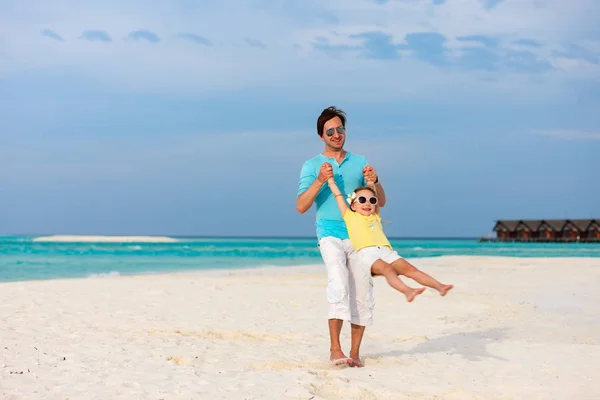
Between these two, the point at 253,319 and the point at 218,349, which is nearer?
the point at 218,349

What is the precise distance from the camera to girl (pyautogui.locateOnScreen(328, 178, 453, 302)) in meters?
5.54

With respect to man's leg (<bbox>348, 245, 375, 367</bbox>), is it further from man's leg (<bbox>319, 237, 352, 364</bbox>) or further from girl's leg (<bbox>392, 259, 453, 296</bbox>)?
girl's leg (<bbox>392, 259, 453, 296</bbox>)

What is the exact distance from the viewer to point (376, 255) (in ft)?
18.4

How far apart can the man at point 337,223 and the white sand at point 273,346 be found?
0.42m

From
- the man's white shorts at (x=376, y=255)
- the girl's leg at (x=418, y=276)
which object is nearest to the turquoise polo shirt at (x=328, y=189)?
the man's white shorts at (x=376, y=255)

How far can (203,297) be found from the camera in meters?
12.0

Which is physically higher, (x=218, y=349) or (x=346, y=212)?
(x=346, y=212)

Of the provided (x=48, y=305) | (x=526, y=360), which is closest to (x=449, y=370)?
(x=526, y=360)

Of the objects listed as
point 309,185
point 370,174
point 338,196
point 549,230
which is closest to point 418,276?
point 338,196

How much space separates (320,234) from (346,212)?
17.3 inches

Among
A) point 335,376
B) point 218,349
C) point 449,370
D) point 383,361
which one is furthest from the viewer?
point 218,349

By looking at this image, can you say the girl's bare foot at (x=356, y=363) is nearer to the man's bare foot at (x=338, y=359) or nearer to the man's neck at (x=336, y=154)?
the man's bare foot at (x=338, y=359)

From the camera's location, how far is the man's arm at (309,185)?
5.75 metres

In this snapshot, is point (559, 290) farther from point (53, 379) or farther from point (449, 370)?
point (53, 379)
